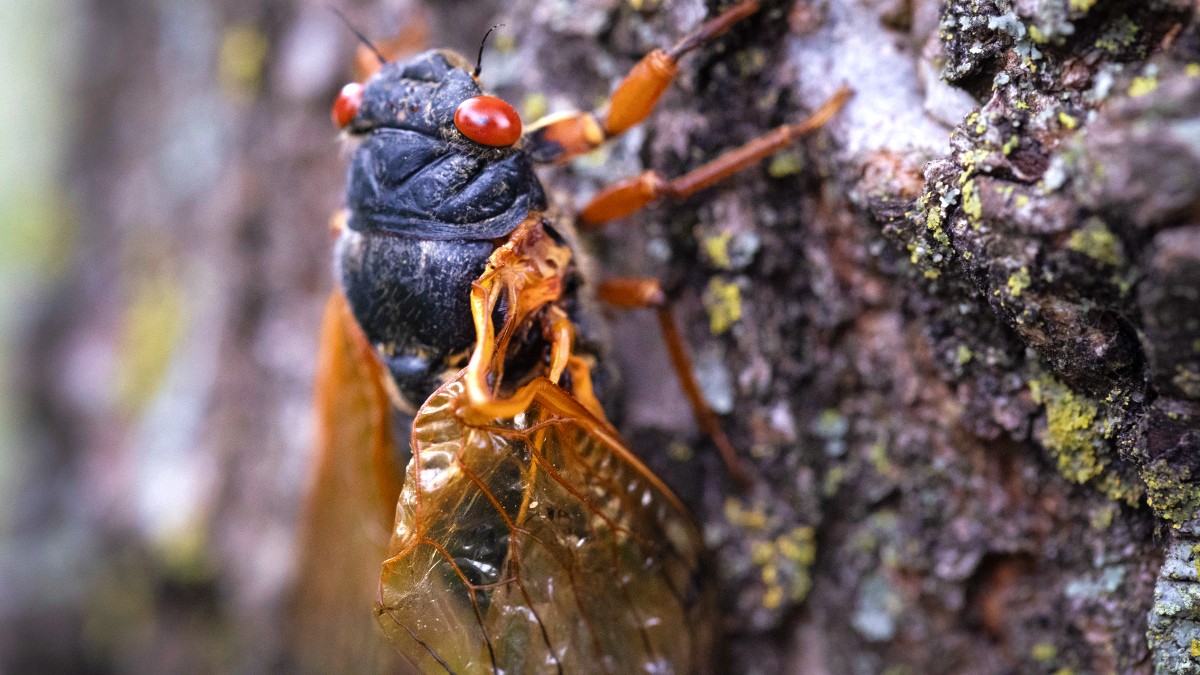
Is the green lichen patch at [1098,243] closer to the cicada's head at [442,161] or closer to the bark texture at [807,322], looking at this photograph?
the bark texture at [807,322]

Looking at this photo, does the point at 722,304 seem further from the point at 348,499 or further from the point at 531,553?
the point at 348,499

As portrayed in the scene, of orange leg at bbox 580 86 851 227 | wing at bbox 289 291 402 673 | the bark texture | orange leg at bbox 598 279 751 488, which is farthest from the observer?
wing at bbox 289 291 402 673

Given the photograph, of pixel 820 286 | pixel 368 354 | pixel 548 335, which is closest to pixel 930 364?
pixel 820 286

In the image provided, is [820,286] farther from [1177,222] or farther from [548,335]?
[1177,222]

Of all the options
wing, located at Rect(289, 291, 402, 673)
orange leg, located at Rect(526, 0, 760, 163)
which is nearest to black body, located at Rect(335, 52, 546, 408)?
orange leg, located at Rect(526, 0, 760, 163)

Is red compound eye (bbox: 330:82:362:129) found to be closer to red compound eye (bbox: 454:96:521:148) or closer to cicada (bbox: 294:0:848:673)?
cicada (bbox: 294:0:848:673)

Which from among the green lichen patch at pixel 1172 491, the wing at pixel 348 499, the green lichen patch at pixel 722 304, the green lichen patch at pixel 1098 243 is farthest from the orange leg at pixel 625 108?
the green lichen patch at pixel 1172 491
